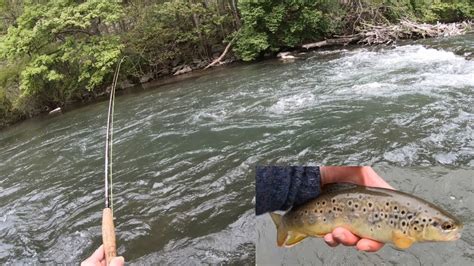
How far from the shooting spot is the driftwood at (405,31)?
50.4ft

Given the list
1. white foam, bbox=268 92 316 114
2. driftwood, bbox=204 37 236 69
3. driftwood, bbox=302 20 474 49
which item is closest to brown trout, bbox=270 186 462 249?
white foam, bbox=268 92 316 114

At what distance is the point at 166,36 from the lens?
18.9 m

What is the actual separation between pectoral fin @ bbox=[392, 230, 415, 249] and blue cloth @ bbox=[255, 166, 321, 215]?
435 mm

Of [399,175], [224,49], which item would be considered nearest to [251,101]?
[399,175]

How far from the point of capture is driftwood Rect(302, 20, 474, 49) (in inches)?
604

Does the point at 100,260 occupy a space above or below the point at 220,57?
above

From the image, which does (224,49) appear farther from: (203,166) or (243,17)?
(203,166)

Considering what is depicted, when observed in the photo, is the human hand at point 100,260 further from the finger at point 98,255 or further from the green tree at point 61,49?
the green tree at point 61,49

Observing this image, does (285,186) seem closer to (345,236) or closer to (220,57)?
(345,236)

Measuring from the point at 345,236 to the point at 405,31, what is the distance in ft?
50.8

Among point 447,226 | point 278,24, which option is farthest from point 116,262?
point 278,24

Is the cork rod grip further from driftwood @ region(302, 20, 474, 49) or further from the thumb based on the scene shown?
driftwood @ region(302, 20, 474, 49)

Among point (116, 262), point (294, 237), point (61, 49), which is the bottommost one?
point (294, 237)

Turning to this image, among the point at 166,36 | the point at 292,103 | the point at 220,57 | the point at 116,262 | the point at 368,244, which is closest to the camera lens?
the point at 116,262
